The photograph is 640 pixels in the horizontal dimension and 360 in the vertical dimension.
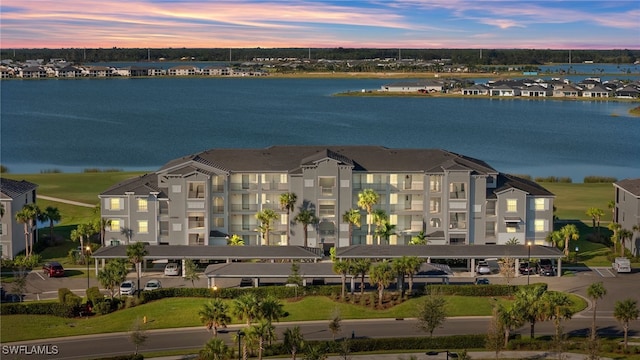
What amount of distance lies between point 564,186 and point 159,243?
50.5 meters

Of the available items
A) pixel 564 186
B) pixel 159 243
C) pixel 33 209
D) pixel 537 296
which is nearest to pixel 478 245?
pixel 537 296

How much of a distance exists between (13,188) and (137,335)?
29105 mm

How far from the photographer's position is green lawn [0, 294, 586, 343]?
1886 inches

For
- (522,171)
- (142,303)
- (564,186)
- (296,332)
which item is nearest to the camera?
(296,332)

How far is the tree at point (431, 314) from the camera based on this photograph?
4528 cm

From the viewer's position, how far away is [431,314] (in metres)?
45.3

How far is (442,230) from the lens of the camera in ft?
219

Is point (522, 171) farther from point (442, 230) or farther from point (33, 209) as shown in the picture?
point (33, 209)

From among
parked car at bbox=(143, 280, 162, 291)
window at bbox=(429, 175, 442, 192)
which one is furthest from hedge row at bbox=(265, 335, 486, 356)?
window at bbox=(429, 175, 442, 192)

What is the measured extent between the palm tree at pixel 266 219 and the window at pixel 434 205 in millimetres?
11782

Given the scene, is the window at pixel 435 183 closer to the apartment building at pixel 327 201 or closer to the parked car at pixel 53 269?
the apartment building at pixel 327 201

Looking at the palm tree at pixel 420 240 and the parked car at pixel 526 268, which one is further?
the palm tree at pixel 420 240

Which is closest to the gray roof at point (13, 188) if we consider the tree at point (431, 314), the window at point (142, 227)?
the window at point (142, 227)

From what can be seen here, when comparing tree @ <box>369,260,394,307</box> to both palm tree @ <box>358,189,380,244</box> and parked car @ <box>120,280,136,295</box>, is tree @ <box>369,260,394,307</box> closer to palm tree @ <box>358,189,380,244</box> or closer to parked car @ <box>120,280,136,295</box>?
palm tree @ <box>358,189,380,244</box>
